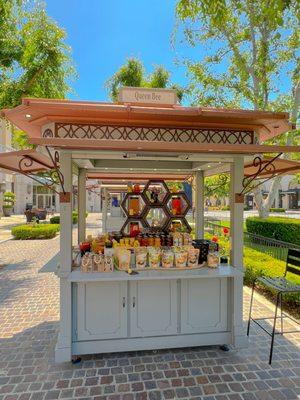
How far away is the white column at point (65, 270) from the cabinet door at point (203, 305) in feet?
5.28


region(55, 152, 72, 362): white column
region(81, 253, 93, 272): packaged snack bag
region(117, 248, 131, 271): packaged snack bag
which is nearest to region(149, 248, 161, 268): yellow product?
region(117, 248, 131, 271): packaged snack bag

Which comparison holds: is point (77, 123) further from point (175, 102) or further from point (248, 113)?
point (248, 113)

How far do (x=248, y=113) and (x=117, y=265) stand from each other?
110 inches

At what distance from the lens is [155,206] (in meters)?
5.77

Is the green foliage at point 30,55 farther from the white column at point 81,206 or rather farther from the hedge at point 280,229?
the hedge at point 280,229

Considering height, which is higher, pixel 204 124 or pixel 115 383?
pixel 204 124

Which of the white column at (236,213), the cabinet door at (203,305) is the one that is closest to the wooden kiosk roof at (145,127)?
the white column at (236,213)

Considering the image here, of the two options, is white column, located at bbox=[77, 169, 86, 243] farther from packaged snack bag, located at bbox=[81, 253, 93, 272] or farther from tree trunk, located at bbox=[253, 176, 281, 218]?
tree trunk, located at bbox=[253, 176, 281, 218]

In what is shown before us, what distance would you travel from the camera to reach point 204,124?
3977mm

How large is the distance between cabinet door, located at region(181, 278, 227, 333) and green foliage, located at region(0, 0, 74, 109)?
8059 millimetres

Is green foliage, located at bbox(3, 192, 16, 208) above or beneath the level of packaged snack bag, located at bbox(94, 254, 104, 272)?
above

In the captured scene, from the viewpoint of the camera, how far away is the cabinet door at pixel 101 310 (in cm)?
395

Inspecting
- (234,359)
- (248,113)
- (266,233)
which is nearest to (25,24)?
(248,113)

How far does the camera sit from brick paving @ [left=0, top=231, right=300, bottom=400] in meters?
3.24
